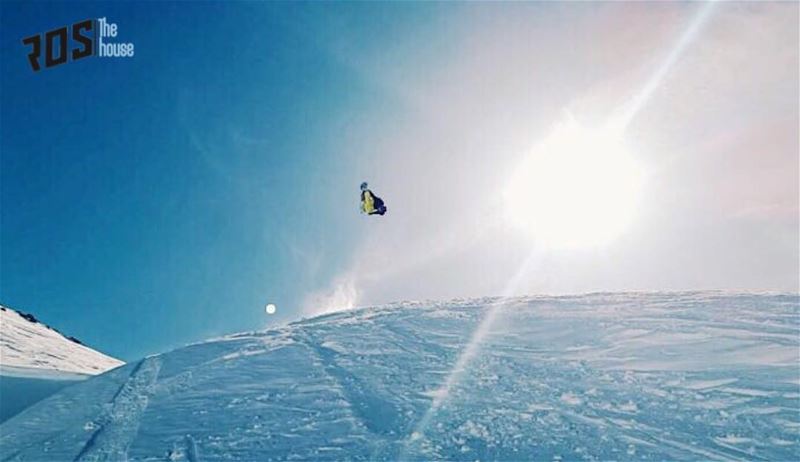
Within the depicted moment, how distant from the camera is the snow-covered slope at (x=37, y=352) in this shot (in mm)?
16156

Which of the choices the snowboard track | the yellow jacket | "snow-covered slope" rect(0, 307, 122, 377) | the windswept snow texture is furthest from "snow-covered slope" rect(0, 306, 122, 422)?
the yellow jacket

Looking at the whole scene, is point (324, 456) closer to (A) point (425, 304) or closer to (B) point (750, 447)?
(B) point (750, 447)

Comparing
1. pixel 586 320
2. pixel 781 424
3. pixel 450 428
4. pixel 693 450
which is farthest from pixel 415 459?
pixel 586 320

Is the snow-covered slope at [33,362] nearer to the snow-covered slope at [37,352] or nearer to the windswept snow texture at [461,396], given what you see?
the snow-covered slope at [37,352]

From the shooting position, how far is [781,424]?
28.5 feet

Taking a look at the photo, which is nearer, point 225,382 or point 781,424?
point 781,424

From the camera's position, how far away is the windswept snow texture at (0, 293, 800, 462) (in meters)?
8.56

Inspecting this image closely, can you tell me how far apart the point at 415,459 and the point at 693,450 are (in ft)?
11.4

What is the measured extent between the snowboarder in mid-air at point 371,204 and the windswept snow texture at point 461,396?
10.3 feet

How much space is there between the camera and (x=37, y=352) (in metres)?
19.6

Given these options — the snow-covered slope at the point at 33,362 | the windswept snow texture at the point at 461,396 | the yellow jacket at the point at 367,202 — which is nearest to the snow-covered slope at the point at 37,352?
the snow-covered slope at the point at 33,362

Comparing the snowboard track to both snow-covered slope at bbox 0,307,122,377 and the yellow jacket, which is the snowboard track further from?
the yellow jacket

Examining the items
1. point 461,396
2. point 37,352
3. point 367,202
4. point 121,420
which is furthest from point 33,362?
point 461,396

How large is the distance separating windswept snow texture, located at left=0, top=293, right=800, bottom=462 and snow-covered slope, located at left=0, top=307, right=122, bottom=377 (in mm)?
3503
